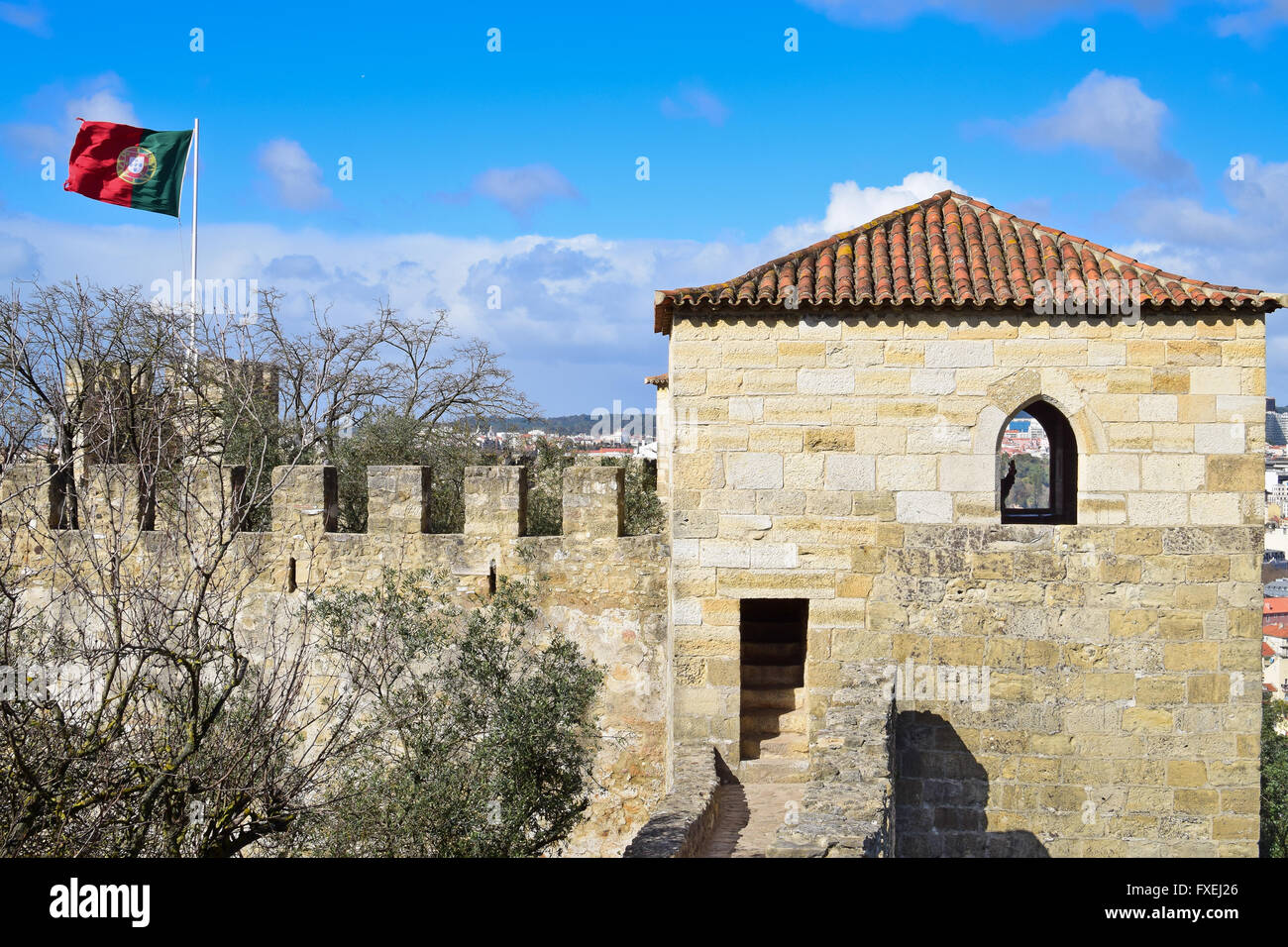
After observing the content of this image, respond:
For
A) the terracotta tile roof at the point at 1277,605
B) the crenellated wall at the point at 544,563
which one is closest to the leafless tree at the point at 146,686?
the crenellated wall at the point at 544,563

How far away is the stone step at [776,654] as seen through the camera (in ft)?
32.0

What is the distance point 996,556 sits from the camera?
29.1 ft

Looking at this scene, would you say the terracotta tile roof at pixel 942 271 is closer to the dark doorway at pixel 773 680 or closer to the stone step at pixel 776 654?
the dark doorway at pixel 773 680

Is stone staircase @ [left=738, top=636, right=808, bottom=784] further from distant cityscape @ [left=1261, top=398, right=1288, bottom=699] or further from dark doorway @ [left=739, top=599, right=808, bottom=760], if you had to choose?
distant cityscape @ [left=1261, top=398, right=1288, bottom=699]

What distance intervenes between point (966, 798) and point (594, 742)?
3.41 metres

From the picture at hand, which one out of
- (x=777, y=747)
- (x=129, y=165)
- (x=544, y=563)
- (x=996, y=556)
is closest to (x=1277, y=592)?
(x=996, y=556)

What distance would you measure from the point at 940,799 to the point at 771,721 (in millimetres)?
1550

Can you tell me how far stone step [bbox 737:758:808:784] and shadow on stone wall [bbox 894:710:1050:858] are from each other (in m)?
0.81

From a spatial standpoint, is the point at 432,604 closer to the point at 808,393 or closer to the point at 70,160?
the point at 808,393

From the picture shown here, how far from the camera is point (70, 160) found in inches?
599

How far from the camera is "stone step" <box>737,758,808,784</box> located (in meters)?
8.84

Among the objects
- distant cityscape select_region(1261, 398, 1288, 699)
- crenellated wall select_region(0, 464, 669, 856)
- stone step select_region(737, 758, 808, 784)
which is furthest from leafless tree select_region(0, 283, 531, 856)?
distant cityscape select_region(1261, 398, 1288, 699)

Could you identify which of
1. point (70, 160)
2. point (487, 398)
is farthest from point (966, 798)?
point (70, 160)

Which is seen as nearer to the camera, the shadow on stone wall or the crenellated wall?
the shadow on stone wall
